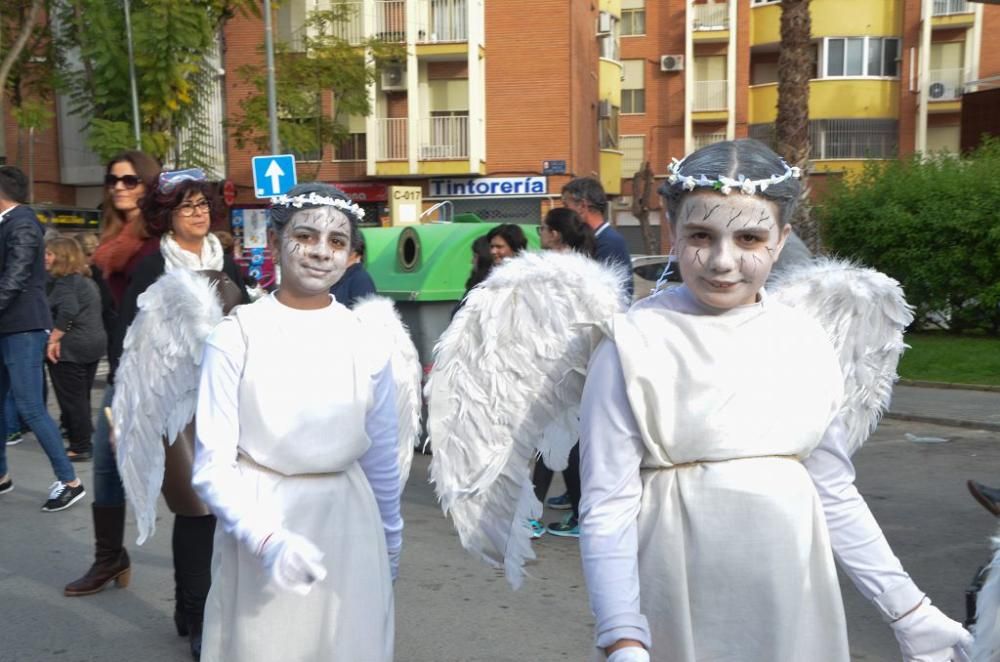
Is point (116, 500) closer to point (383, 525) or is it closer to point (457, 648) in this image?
point (457, 648)

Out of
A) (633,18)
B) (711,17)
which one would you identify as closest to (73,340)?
(711,17)

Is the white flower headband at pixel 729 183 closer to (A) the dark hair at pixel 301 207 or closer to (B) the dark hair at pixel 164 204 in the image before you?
(A) the dark hair at pixel 301 207

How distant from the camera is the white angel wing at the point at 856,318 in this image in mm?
2379

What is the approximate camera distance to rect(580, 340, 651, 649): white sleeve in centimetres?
199

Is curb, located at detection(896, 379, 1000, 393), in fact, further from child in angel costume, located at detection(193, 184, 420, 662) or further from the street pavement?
child in angel costume, located at detection(193, 184, 420, 662)

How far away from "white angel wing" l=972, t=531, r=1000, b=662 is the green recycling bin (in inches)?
263

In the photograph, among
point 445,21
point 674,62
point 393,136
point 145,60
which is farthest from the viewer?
point 674,62

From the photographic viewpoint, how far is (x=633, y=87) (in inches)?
1571

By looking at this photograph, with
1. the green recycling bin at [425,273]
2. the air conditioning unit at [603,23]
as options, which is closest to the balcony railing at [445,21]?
the air conditioning unit at [603,23]

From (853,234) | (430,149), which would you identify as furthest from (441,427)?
(430,149)

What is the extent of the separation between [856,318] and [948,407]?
9.12 meters

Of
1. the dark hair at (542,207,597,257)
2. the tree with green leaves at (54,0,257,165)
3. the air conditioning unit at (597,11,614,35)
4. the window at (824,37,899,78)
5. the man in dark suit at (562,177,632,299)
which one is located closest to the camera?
the dark hair at (542,207,597,257)

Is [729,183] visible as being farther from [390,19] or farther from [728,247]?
[390,19]

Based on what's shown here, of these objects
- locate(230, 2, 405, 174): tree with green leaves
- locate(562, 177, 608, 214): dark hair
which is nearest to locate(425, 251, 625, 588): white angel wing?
locate(562, 177, 608, 214): dark hair
